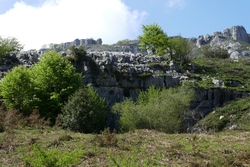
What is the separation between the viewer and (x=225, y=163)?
391 inches

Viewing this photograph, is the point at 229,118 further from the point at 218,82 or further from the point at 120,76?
the point at 120,76

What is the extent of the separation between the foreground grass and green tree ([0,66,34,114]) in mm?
17449

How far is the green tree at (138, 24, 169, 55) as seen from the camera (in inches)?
2574

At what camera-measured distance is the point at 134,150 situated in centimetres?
1246

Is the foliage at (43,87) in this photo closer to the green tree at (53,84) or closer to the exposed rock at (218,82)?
the green tree at (53,84)

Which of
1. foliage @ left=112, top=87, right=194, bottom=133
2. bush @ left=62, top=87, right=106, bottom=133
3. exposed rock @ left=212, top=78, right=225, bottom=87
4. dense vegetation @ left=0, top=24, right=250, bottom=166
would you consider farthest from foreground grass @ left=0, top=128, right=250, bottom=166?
exposed rock @ left=212, top=78, right=225, bottom=87

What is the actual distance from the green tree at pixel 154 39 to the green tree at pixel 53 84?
32.1 metres

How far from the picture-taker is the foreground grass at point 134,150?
10.2 meters

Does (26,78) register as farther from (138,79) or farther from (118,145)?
(118,145)

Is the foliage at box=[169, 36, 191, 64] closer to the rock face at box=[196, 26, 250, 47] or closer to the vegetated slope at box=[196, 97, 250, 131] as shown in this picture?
the vegetated slope at box=[196, 97, 250, 131]

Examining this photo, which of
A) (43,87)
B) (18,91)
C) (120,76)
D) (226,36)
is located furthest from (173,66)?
(226,36)

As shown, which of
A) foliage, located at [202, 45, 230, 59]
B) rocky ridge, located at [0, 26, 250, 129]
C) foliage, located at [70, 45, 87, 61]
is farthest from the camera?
foliage, located at [202, 45, 230, 59]

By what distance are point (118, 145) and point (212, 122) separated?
1808 centimetres

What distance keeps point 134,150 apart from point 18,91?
2466cm
